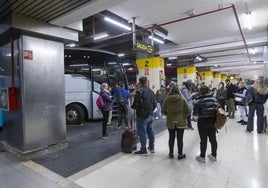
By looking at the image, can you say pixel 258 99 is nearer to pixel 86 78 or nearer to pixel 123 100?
pixel 123 100

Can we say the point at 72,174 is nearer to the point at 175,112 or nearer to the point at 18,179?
the point at 18,179

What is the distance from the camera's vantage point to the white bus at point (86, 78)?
7309 millimetres

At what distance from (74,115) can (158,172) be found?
4.87 metres

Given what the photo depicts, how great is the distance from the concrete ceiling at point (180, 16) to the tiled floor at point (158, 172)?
2701 millimetres

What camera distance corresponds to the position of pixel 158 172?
3.13 meters

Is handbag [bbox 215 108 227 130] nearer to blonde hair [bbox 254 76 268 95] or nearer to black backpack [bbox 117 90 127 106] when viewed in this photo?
blonde hair [bbox 254 76 268 95]

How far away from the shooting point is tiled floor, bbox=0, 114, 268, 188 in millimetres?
2795

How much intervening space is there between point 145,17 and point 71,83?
353 cm

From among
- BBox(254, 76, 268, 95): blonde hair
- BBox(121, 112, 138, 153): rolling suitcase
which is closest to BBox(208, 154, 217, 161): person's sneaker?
BBox(121, 112, 138, 153): rolling suitcase

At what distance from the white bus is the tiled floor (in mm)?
3397

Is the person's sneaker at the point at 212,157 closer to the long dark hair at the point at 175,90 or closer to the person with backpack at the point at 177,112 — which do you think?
the person with backpack at the point at 177,112

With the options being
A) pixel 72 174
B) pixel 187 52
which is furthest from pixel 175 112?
pixel 187 52

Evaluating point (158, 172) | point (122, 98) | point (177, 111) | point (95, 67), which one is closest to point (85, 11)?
point (177, 111)

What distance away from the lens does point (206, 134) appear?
3.51 meters
